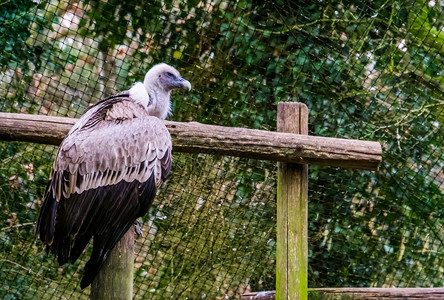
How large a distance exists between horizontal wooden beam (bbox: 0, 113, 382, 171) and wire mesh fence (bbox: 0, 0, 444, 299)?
1202mm

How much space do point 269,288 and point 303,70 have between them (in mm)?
1193

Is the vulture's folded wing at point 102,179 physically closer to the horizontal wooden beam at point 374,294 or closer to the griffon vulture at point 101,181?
the griffon vulture at point 101,181

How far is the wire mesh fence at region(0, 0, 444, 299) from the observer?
3.66 metres

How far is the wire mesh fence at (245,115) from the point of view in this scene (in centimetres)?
366

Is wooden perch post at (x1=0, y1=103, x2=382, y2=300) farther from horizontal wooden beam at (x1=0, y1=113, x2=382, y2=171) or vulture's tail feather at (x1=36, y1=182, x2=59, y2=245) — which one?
vulture's tail feather at (x1=36, y1=182, x2=59, y2=245)

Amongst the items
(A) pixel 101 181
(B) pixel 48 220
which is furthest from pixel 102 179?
(B) pixel 48 220

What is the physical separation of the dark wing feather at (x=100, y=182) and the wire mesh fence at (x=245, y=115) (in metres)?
1.36

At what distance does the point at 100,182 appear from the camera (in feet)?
7.26

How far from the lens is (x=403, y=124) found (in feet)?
12.6

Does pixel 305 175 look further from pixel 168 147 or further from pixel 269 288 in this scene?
pixel 269 288

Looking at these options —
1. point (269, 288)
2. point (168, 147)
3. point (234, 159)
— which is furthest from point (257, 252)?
point (168, 147)

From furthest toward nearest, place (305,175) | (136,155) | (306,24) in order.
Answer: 1. (306,24)
2. (305,175)
3. (136,155)

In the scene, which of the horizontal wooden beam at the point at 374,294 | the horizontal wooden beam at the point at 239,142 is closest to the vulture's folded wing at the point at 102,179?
the horizontal wooden beam at the point at 239,142

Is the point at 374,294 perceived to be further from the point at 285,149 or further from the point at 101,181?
the point at 101,181
